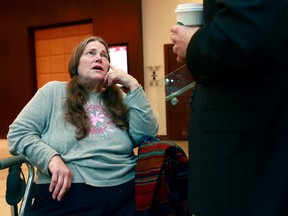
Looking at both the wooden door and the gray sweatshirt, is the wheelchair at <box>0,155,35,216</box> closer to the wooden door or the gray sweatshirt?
the gray sweatshirt

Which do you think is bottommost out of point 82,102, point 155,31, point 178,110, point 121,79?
point 178,110

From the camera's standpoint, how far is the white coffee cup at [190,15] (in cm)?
91

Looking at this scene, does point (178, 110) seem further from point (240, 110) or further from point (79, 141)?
point (240, 110)

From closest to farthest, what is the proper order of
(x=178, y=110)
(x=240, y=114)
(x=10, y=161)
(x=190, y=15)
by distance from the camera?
1. (x=240, y=114)
2. (x=190, y=15)
3. (x=10, y=161)
4. (x=178, y=110)

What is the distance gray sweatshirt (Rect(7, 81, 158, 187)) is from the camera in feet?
5.05

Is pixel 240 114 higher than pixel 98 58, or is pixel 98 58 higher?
pixel 98 58

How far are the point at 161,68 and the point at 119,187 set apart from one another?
523 centimetres

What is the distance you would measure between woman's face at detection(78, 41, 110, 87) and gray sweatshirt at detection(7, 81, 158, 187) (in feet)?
0.48

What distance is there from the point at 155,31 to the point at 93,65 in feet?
16.5

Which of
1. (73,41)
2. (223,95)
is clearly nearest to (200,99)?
(223,95)

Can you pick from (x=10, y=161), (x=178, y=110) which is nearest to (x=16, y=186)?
(x=10, y=161)

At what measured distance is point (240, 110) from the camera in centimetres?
79

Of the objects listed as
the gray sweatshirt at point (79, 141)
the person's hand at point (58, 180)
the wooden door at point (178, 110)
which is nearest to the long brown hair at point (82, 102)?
the gray sweatshirt at point (79, 141)

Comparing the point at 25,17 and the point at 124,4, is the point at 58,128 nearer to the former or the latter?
the point at 124,4
